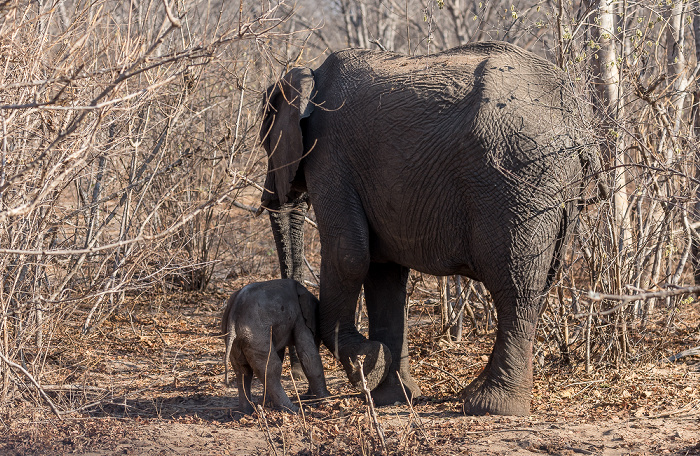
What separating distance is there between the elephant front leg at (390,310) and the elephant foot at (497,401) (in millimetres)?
785

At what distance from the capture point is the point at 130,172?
757 cm

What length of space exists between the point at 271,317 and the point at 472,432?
4.79 ft

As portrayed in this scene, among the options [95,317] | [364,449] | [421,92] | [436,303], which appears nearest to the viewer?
[364,449]

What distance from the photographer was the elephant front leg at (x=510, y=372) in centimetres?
490

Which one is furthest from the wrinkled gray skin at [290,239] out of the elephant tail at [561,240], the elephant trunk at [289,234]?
the elephant tail at [561,240]

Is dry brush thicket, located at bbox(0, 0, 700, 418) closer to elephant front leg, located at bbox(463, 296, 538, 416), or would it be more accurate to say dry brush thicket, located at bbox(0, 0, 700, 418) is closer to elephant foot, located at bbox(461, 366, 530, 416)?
elephant front leg, located at bbox(463, 296, 538, 416)

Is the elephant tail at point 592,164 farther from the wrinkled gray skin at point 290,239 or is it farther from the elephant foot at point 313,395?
the wrinkled gray skin at point 290,239

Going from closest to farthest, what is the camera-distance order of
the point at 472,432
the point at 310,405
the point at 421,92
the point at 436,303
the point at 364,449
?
1. the point at 364,449
2. the point at 472,432
3. the point at 421,92
4. the point at 310,405
5. the point at 436,303

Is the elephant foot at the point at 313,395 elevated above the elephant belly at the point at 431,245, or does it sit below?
below

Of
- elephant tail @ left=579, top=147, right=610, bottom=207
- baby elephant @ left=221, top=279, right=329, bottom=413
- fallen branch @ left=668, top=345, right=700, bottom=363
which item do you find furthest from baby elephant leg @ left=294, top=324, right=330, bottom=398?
fallen branch @ left=668, top=345, right=700, bottom=363

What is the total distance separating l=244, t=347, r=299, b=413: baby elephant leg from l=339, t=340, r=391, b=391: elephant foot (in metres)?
0.50

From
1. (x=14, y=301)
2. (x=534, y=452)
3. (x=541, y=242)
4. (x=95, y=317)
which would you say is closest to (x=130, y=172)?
(x=95, y=317)

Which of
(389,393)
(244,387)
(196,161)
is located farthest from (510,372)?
(196,161)

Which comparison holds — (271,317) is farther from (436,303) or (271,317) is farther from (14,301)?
(436,303)
